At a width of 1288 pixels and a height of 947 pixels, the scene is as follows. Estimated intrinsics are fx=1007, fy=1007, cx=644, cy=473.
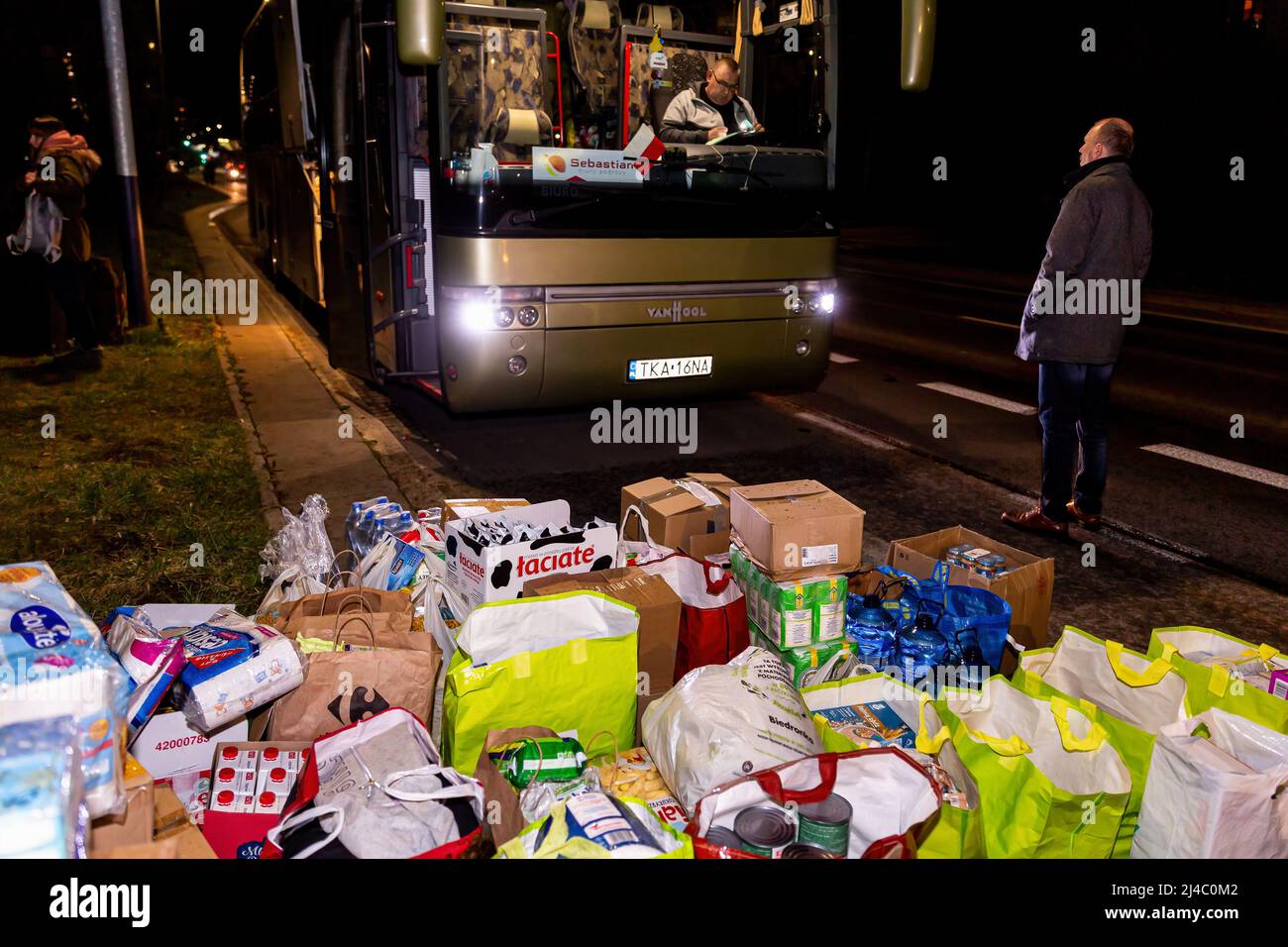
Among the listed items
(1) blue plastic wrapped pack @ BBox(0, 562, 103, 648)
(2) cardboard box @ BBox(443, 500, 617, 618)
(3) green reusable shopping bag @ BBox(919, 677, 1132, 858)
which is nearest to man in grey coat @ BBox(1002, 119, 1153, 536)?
(2) cardboard box @ BBox(443, 500, 617, 618)

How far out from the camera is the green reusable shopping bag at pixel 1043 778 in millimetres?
2627

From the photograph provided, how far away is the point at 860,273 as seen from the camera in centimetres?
2122

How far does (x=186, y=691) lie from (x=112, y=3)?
11105 millimetres

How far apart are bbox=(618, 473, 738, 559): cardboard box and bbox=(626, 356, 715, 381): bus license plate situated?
237cm

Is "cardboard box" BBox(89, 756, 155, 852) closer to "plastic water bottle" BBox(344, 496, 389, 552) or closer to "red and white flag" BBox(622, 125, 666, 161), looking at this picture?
"plastic water bottle" BBox(344, 496, 389, 552)

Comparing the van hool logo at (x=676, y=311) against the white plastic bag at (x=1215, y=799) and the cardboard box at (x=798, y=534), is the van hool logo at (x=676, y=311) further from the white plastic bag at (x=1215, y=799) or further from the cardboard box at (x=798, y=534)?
the white plastic bag at (x=1215, y=799)

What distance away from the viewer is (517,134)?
6348mm

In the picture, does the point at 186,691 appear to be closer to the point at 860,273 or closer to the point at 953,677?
the point at 953,677

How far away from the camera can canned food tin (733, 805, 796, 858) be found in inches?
100.0

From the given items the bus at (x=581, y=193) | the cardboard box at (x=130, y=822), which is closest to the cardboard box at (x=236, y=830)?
the cardboard box at (x=130, y=822)

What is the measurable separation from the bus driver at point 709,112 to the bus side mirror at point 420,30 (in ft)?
6.54

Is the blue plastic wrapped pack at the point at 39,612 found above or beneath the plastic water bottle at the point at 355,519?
above
